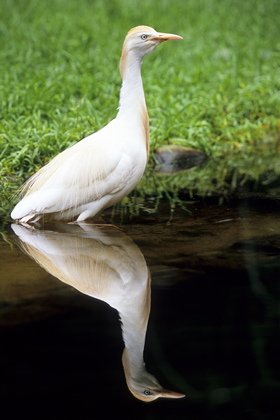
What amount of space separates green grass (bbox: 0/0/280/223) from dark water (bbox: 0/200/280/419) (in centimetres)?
100

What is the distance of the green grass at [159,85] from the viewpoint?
19.0 feet

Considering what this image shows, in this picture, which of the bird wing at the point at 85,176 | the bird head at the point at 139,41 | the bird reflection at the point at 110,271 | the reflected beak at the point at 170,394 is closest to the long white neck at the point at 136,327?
the bird reflection at the point at 110,271

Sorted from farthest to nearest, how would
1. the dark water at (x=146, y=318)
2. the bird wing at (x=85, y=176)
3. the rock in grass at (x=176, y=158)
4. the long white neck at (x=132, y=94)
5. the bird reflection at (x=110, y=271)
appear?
the rock in grass at (x=176, y=158) < the long white neck at (x=132, y=94) < the bird wing at (x=85, y=176) < the bird reflection at (x=110, y=271) < the dark water at (x=146, y=318)

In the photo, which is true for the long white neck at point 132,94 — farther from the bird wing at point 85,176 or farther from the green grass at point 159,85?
the green grass at point 159,85

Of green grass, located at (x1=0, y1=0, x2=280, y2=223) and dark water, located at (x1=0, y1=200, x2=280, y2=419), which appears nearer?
dark water, located at (x1=0, y1=200, x2=280, y2=419)

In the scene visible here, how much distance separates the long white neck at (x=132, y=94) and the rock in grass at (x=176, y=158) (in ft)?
4.78

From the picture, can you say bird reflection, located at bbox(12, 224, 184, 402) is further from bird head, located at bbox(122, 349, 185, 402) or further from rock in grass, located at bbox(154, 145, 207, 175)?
rock in grass, located at bbox(154, 145, 207, 175)

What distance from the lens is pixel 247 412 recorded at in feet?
7.95

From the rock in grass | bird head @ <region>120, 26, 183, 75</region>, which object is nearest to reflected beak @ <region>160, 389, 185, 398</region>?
bird head @ <region>120, 26, 183, 75</region>

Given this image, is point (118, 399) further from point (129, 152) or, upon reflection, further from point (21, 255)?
point (129, 152)

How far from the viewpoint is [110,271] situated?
12.0 feet

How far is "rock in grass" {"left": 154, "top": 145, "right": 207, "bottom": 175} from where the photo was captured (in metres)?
5.94

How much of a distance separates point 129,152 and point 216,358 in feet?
5.94

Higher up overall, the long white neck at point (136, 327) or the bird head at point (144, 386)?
the long white neck at point (136, 327)
